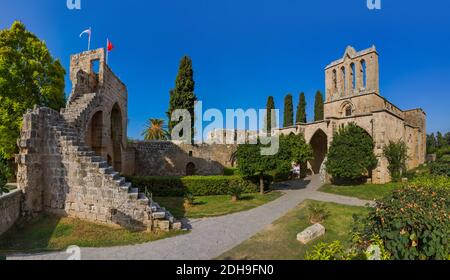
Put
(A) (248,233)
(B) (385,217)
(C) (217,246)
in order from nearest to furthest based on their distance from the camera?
1. (B) (385,217)
2. (C) (217,246)
3. (A) (248,233)

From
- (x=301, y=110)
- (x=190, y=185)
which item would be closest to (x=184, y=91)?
(x=190, y=185)

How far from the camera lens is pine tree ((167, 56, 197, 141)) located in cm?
2511

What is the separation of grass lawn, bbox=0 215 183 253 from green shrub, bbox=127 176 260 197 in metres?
5.89

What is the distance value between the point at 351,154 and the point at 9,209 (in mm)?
19169

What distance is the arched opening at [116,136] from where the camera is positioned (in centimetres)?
1747

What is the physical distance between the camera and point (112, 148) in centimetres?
1684

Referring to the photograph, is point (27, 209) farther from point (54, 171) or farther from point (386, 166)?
point (386, 166)

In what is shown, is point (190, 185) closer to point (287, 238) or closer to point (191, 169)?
point (287, 238)

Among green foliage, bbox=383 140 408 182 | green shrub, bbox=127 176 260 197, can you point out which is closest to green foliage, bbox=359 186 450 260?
green shrub, bbox=127 176 260 197

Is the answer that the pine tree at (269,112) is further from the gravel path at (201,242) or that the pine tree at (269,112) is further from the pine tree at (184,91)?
the gravel path at (201,242)

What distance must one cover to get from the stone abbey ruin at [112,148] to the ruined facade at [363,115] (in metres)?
0.08
